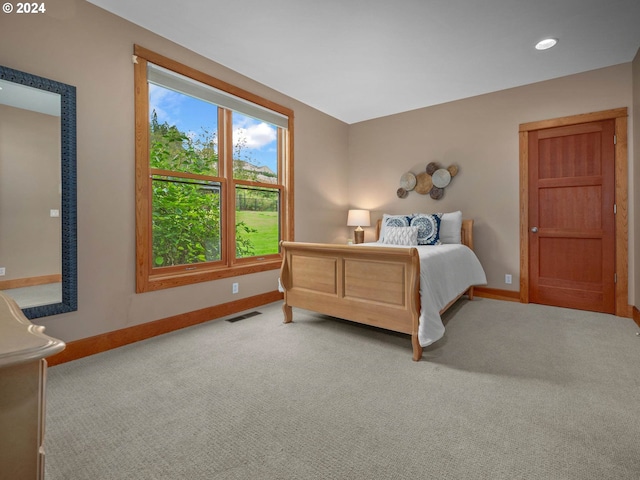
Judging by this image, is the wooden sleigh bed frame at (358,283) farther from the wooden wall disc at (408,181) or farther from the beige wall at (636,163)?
the wooden wall disc at (408,181)

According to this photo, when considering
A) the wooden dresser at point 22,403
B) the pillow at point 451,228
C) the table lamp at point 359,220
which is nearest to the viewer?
the wooden dresser at point 22,403

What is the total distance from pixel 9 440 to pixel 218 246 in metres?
2.87

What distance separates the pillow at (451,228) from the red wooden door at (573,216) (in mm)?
786

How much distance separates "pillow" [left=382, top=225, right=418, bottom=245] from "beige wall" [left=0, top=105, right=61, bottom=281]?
322 cm

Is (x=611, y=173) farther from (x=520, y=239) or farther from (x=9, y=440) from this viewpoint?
(x=9, y=440)

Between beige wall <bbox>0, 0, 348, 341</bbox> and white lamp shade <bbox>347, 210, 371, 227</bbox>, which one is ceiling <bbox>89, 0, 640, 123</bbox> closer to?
beige wall <bbox>0, 0, 348, 341</bbox>

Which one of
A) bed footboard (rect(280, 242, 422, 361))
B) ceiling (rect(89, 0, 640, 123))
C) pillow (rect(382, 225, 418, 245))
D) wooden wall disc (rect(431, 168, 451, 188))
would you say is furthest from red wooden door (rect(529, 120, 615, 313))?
bed footboard (rect(280, 242, 422, 361))

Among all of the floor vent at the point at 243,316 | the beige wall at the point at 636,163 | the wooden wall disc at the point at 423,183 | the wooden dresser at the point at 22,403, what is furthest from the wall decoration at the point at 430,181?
the wooden dresser at the point at 22,403

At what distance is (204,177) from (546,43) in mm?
3427

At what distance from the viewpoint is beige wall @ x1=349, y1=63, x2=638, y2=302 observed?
10.9ft

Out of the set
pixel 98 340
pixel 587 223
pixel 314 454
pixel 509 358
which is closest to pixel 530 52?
pixel 587 223

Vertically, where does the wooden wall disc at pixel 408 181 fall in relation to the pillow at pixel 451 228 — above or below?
above

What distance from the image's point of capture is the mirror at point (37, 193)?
1.97 metres

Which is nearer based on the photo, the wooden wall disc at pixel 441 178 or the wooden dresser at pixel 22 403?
the wooden dresser at pixel 22 403
